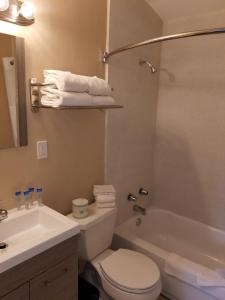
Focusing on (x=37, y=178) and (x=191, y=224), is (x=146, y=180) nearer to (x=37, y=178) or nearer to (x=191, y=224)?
(x=191, y=224)

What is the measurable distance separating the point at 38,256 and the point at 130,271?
73 cm

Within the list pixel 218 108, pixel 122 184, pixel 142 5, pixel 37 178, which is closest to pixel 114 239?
pixel 122 184

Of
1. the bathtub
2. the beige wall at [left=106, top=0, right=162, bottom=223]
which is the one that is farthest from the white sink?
the bathtub

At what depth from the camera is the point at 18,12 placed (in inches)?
48.9

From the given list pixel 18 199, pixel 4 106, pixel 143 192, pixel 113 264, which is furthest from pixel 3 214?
pixel 143 192

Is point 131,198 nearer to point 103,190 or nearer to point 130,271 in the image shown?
point 103,190

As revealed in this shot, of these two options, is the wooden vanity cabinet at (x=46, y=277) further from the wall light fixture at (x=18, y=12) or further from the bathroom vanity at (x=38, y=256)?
the wall light fixture at (x=18, y=12)

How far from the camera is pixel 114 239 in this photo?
7.18ft

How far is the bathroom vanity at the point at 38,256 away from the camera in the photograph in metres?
1.07

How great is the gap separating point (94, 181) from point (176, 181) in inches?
42.8

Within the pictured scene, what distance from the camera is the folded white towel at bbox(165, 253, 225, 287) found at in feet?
5.57

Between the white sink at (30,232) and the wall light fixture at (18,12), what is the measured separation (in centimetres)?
106

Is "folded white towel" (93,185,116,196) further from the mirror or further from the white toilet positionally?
the mirror

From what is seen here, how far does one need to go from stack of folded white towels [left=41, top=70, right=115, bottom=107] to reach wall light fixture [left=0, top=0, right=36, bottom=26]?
11.1 inches
